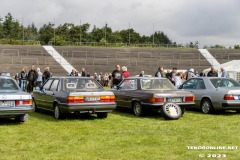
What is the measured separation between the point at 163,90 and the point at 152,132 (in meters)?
3.12

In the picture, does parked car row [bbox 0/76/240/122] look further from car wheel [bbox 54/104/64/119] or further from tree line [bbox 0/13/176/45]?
tree line [bbox 0/13/176/45]

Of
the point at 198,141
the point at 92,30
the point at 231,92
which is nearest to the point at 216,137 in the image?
the point at 198,141

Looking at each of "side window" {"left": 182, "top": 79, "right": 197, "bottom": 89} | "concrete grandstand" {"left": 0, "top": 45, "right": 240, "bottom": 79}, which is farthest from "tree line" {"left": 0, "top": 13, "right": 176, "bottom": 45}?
"side window" {"left": 182, "top": 79, "right": 197, "bottom": 89}

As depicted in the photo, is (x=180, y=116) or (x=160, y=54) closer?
(x=180, y=116)

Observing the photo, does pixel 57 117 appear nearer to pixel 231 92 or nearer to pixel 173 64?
pixel 231 92

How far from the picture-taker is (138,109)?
1184 cm

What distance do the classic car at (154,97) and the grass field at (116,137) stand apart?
38 cm

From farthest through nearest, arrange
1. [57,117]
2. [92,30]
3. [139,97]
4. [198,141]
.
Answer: [92,30] < [139,97] < [57,117] < [198,141]

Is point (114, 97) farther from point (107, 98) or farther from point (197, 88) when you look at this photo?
point (197, 88)

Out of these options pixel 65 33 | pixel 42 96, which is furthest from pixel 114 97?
pixel 65 33

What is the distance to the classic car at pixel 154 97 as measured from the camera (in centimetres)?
1111

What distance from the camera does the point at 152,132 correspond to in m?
8.73

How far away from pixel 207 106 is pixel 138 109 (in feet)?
8.99

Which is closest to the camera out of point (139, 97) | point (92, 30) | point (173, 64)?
point (139, 97)
